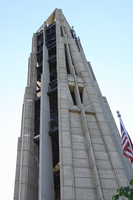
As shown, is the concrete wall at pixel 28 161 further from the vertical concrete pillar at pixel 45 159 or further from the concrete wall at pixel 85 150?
the concrete wall at pixel 85 150

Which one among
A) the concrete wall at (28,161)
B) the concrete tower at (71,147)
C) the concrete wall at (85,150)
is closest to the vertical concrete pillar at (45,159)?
the concrete tower at (71,147)

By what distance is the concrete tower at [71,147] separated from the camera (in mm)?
17125

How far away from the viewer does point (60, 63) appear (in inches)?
1230

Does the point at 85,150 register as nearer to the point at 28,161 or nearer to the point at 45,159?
the point at 45,159

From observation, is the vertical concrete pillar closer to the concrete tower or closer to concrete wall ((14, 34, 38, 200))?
the concrete tower

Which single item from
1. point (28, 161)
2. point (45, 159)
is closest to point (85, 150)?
point (45, 159)

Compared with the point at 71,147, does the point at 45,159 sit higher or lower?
lower

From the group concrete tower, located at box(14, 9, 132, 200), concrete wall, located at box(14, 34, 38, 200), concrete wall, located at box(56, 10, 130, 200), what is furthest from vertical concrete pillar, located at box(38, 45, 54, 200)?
concrete wall, located at box(56, 10, 130, 200)

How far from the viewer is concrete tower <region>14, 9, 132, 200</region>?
17125 mm

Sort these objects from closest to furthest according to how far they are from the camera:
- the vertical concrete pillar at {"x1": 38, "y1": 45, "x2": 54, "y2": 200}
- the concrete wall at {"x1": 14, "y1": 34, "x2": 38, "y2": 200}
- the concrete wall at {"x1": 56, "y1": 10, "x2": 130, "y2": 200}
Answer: the concrete wall at {"x1": 56, "y1": 10, "x2": 130, "y2": 200}, the vertical concrete pillar at {"x1": 38, "y1": 45, "x2": 54, "y2": 200}, the concrete wall at {"x1": 14, "y1": 34, "x2": 38, "y2": 200}

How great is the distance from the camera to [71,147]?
771 inches

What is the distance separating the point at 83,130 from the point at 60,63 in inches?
519

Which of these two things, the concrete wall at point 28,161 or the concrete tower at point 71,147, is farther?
the concrete wall at point 28,161

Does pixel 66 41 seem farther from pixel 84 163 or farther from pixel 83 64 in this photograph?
pixel 84 163
